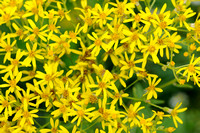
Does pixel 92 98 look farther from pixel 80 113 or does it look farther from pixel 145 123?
pixel 145 123

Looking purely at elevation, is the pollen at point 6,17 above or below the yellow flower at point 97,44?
above

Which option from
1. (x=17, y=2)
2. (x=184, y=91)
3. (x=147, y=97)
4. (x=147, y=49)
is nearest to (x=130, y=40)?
(x=147, y=49)

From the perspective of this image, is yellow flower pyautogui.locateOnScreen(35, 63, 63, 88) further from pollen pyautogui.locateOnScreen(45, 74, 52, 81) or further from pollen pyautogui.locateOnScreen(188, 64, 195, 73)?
pollen pyautogui.locateOnScreen(188, 64, 195, 73)

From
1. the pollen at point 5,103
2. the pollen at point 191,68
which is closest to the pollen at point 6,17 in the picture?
the pollen at point 5,103

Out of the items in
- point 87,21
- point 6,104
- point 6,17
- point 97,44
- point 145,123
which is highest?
point 6,17

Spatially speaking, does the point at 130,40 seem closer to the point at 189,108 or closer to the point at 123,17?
the point at 123,17

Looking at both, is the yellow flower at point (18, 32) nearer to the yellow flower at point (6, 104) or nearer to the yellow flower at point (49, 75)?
the yellow flower at point (49, 75)

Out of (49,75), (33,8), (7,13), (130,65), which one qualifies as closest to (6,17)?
(7,13)

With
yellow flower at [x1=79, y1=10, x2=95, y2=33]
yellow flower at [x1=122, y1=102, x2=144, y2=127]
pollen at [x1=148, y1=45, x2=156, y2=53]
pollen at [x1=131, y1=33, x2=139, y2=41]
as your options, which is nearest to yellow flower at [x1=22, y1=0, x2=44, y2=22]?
yellow flower at [x1=79, y1=10, x2=95, y2=33]

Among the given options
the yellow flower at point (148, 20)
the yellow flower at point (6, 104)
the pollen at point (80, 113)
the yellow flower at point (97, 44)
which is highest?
the yellow flower at point (148, 20)

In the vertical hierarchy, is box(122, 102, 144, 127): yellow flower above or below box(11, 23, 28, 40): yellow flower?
below

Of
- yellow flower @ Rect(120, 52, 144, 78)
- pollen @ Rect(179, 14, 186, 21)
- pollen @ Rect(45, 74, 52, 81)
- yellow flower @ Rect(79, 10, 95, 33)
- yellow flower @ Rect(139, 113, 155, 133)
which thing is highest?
yellow flower @ Rect(79, 10, 95, 33)
